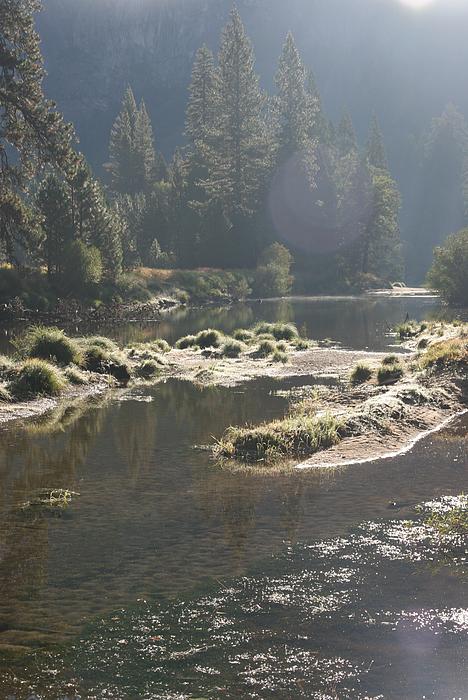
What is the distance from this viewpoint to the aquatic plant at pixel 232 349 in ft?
132

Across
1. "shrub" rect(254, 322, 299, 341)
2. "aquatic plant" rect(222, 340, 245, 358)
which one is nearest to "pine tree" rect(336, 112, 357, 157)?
"shrub" rect(254, 322, 299, 341)

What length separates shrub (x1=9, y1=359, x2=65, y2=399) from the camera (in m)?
26.1

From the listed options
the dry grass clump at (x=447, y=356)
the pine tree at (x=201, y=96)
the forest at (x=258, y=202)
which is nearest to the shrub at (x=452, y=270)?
the forest at (x=258, y=202)

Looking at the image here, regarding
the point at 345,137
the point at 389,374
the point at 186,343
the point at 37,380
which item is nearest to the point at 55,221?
the point at 186,343

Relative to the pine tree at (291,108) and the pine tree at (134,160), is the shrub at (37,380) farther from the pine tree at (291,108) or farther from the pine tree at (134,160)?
the pine tree at (134,160)

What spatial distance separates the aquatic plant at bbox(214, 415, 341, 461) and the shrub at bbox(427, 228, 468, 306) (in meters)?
57.9

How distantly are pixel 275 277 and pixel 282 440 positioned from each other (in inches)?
3327

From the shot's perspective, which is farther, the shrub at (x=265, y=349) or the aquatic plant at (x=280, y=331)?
the aquatic plant at (x=280, y=331)

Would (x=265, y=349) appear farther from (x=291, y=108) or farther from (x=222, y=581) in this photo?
(x=291, y=108)

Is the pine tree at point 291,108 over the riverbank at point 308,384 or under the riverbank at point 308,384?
over

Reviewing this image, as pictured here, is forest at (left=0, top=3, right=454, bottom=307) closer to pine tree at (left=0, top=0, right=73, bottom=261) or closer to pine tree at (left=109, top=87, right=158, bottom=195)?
pine tree at (left=109, top=87, right=158, bottom=195)

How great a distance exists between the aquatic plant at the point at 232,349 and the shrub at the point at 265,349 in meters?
1.00

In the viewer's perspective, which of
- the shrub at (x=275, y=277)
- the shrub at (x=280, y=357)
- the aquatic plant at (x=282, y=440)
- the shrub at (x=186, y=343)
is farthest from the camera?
the shrub at (x=275, y=277)

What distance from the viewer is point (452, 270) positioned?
75312mm
